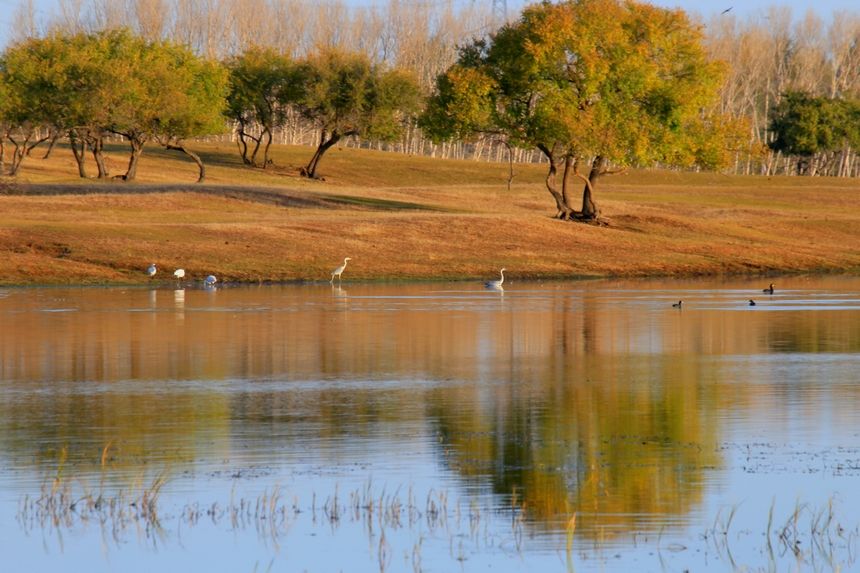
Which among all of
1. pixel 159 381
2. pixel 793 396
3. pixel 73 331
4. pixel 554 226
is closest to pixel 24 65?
pixel 554 226

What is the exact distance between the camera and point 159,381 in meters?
15.7

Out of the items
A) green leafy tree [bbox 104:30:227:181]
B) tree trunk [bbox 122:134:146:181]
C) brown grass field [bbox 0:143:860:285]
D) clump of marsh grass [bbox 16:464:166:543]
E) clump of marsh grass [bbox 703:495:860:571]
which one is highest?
green leafy tree [bbox 104:30:227:181]

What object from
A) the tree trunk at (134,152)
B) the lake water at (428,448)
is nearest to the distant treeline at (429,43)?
the tree trunk at (134,152)

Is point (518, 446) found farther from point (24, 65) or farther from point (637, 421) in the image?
point (24, 65)

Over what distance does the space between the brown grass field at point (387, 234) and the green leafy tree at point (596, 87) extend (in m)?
3.78

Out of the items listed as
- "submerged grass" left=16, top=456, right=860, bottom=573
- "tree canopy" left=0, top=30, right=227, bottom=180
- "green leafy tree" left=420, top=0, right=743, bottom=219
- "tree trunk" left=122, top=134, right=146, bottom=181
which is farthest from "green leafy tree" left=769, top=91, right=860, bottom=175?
"submerged grass" left=16, top=456, right=860, bottom=573

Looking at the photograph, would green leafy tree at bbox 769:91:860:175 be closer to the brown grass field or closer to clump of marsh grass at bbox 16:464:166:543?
the brown grass field

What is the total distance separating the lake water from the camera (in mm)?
8273

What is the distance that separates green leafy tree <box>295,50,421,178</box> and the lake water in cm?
6015

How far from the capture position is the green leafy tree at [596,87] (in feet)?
165

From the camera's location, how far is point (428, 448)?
11.2 m

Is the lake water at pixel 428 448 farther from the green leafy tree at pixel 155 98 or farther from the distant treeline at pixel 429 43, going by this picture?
the distant treeline at pixel 429 43

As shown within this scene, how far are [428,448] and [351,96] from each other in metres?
71.4

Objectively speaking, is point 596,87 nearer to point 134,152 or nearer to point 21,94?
point 134,152
